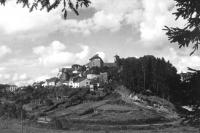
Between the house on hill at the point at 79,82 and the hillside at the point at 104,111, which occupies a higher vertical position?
the house on hill at the point at 79,82

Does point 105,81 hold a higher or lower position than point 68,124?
higher

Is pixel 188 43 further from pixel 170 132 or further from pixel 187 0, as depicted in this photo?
pixel 170 132

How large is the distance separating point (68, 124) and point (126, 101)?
1107 inches

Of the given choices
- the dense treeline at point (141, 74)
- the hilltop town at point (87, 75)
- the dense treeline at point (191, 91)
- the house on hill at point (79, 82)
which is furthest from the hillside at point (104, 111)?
the dense treeline at point (191, 91)

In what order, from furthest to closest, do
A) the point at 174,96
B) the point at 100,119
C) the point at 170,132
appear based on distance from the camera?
the point at 100,119 < the point at 170,132 < the point at 174,96

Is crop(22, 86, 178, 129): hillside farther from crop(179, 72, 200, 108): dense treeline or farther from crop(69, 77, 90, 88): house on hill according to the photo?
crop(179, 72, 200, 108): dense treeline

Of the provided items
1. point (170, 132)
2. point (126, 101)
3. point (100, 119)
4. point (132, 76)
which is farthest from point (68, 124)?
point (132, 76)

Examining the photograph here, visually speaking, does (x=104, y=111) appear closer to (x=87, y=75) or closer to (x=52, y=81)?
(x=87, y=75)

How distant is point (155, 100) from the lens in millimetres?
90000

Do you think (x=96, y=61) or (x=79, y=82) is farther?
(x=96, y=61)

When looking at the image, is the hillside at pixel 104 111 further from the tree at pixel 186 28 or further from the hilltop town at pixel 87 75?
the tree at pixel 186 28

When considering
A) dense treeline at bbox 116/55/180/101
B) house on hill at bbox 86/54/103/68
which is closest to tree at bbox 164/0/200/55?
dense treeline at bbox 116/55/180/101

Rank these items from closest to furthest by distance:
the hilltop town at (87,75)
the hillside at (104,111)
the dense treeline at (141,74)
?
the hillside at (104,111) → the dense treeline at (141,74) → the hilltop town at (87,75)

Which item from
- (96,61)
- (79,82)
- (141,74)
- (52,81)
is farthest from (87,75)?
(141,74)
